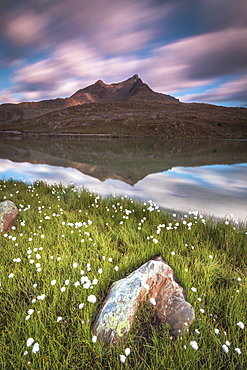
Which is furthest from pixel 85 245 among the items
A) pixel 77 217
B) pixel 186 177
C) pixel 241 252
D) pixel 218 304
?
pixel 186 177

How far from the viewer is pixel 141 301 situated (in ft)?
10.9

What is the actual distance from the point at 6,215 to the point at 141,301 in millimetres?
5801

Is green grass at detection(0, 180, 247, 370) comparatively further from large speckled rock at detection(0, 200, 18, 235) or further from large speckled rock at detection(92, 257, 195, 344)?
large speckled rock at detection(0, 200, 18, 235)

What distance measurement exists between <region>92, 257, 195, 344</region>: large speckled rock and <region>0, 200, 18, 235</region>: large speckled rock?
4.87 metres

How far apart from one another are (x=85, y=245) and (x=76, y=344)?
2.60 metres

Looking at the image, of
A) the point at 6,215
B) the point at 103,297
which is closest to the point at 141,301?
the point at 103,297

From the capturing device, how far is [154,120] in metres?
166

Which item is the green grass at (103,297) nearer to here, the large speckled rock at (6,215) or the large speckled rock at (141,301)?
the large speckled rock at (141,301)

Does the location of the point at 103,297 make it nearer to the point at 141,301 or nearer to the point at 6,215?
the point at 141,301

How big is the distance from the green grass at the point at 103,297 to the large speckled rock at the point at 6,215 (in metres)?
0.52

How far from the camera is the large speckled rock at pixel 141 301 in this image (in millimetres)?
2916

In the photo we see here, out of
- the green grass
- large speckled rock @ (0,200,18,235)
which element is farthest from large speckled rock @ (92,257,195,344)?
large speckled rock @ (0,200,18,235)

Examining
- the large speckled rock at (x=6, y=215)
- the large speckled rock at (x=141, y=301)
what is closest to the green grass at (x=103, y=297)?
the large speckled rock at (x=141, y=301)

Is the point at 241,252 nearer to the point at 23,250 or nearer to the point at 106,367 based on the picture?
the point at 106,367
